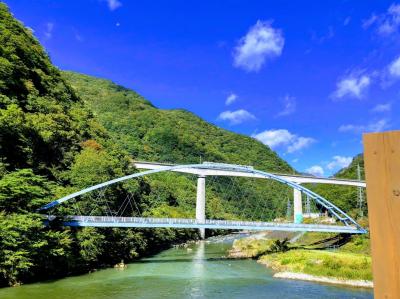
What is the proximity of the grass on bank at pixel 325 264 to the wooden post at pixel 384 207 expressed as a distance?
29025 millimetres

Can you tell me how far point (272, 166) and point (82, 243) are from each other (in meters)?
97.2

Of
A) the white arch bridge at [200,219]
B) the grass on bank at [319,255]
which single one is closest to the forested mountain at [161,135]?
the white arch bridge at [200,219]

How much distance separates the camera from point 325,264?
32406mm

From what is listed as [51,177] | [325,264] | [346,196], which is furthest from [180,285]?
[346,196]

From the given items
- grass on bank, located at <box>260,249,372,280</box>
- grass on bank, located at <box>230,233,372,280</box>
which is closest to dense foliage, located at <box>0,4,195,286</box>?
grass on bank, located at <box>230,233,372,280</box>

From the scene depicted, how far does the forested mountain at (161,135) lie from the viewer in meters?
101

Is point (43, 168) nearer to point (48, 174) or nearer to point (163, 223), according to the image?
point (48, 174)

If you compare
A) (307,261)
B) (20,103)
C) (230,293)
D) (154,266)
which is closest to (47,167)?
(20,103)

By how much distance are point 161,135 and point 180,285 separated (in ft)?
264

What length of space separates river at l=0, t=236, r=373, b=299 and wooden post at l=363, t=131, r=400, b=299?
74.7ft

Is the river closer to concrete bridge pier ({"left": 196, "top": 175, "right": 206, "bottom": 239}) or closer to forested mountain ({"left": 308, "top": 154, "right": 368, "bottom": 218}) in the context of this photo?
concrete bridge pier ({"left": 196, "top": 175, "right": 206, "bottom": 239})

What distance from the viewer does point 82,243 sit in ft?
107

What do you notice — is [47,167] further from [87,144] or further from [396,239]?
[396,239]

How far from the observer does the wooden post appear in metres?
1.67
